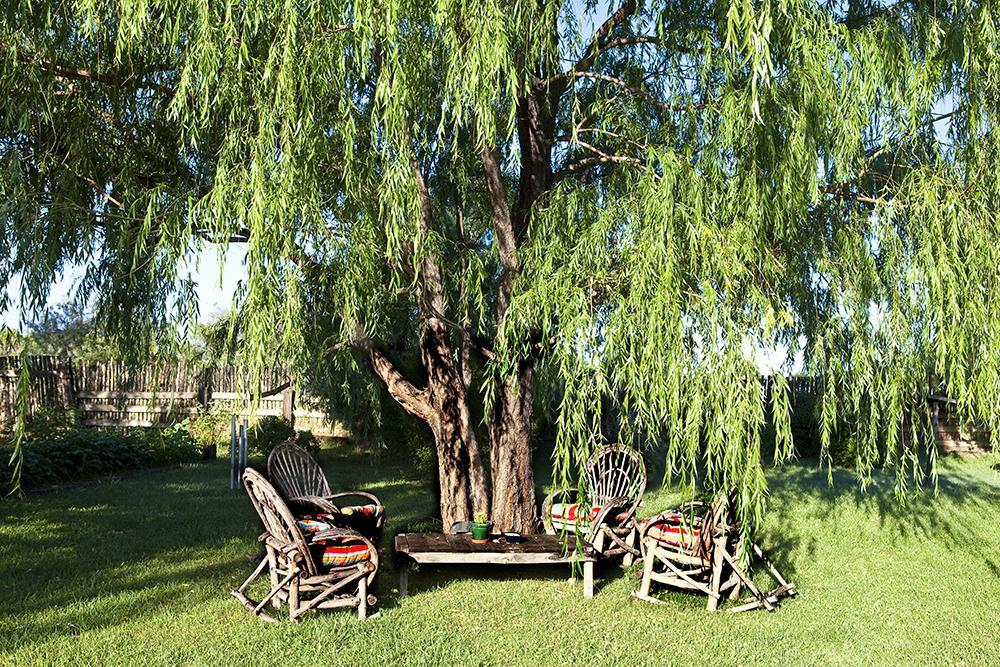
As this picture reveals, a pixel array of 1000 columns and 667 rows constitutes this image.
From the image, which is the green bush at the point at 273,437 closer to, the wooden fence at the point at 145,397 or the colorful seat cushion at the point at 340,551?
the wooden fence at the point at 145,397

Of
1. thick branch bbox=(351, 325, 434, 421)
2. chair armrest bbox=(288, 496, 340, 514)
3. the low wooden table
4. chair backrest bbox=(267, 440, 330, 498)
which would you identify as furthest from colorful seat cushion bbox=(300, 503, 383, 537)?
thick branch bbox=(351, 325, 434, 421)

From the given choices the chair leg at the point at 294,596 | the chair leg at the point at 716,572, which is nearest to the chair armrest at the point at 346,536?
the chair leg at the point at 294,596

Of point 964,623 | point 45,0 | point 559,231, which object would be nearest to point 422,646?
point 559,231

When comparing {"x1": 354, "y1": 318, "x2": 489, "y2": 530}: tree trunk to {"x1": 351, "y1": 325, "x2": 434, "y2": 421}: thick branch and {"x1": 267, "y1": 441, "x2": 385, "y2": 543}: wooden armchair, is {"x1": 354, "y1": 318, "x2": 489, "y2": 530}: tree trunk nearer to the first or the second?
{"x1": 351, "y1": 325, "x2": 434, "y2": 421}: thick branch

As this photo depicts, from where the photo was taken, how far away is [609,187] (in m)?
5.82

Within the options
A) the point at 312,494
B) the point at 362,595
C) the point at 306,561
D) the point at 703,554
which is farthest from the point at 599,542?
the point at 312,494

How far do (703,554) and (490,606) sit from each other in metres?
1.45

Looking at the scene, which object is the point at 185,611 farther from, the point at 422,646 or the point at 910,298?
the point at 910,298

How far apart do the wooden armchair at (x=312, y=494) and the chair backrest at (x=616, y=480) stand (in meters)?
1.73

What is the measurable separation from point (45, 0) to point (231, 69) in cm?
125

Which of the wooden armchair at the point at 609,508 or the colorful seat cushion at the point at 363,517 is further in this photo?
the colorful seat cushion at the point at 363,517

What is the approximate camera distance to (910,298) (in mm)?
4781

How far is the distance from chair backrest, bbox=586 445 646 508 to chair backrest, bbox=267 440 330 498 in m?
2.19

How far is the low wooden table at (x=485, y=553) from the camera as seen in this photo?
214 inches
